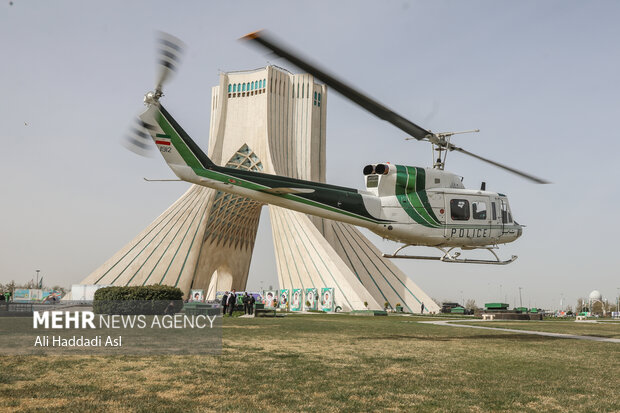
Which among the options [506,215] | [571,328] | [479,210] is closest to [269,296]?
[571,328]

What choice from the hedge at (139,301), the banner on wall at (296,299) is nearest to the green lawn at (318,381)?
the hedge at (139,301)

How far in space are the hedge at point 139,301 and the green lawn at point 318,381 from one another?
12.0 metres

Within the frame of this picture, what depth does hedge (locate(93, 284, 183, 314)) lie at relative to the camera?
76.4ft

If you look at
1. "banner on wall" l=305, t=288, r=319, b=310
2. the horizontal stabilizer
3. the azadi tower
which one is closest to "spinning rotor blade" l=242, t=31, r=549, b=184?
the horizontal stabilizer

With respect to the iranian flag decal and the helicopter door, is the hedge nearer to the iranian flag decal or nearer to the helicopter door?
the iranian flag decal

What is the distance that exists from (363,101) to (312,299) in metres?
30.8

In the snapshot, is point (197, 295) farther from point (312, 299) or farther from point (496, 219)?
point (496, 219)

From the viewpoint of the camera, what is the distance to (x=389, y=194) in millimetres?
17234

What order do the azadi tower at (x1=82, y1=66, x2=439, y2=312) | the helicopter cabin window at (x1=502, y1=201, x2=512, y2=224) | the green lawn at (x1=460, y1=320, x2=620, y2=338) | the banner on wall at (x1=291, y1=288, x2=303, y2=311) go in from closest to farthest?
the helicopter cabin window at (x1=502, y1=201, x2=512, y2=224) < the green lawn at (x1=460, y1=320, x2=620, y2=338) < the banner on wall at (x1=291, y1=288, x2=303, y2=311) < the azadi tower at (x1=82, y1=66, x2=439, y2=312)

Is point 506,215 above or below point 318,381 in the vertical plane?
above

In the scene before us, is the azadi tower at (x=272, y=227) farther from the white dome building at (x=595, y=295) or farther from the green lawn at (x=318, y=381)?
the white dome building at (x=595, y=295)

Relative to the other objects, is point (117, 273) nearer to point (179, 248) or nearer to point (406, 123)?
point (179, 248)

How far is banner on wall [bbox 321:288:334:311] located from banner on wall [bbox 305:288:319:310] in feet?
1.99

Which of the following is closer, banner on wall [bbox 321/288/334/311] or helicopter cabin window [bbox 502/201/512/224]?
helicopter cabin window [bbox 502/201/512/224]
